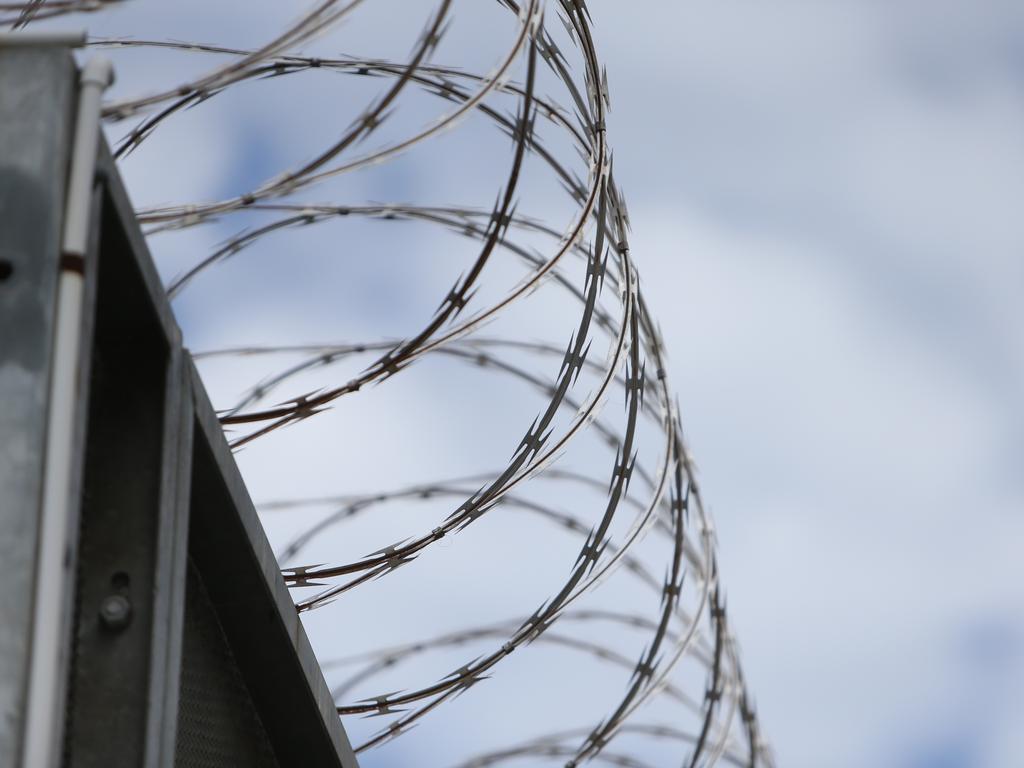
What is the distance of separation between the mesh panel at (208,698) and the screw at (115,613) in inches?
43.4

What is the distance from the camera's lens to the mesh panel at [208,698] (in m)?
5.62

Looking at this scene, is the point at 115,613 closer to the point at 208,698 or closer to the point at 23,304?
the point at 23,304

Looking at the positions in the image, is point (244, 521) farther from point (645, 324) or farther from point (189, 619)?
point (645, 324)

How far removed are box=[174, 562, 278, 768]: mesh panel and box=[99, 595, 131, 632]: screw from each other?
1103 mm

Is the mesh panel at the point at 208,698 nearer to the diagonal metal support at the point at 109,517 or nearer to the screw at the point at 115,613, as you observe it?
the diagonal metal support at the point at 109,517

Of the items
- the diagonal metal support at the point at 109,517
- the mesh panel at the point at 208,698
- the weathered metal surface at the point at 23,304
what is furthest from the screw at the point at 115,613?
the mesh panel at the point at 208,698

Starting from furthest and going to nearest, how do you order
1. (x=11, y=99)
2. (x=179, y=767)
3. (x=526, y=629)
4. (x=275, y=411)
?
(x=526, y=629) < (x=275, y=411) < (x=179, y=767) < (x=11, y=99)

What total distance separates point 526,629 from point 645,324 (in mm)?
3596

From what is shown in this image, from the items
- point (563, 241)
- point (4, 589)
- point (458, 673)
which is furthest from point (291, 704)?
point (563, 241)

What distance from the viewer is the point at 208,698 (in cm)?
586

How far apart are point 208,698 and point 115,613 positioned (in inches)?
62.8

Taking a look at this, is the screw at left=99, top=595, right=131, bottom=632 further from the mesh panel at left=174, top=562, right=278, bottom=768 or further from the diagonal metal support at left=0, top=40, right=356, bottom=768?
the mesh panel at left=174, top=562, right=278, bottom=768

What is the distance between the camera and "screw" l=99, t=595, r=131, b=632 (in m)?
4.34

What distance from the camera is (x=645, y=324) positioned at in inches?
455
